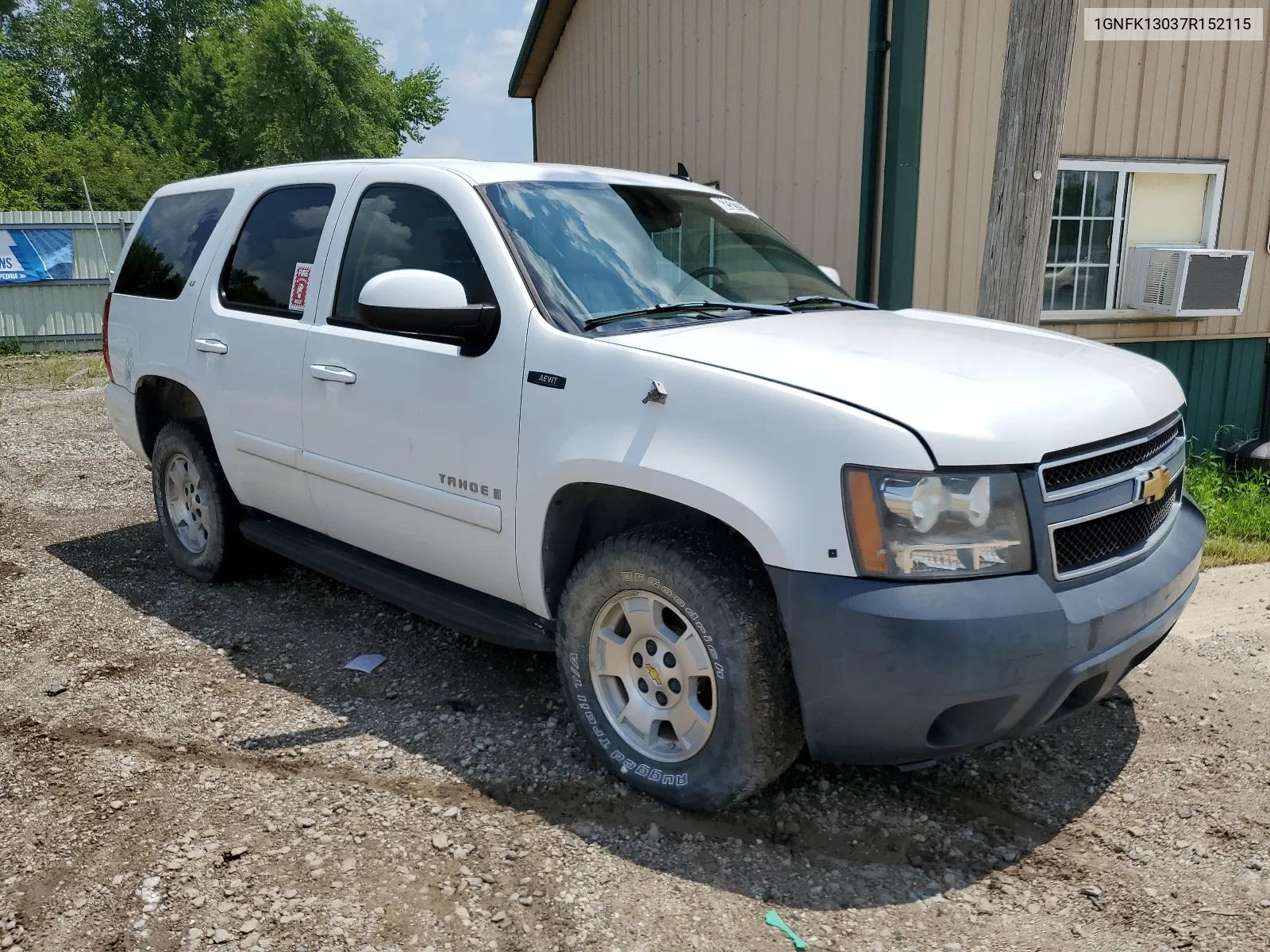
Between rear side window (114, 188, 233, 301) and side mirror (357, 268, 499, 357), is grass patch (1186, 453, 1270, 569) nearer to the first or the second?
side mirror (357, 268, 499, 357)

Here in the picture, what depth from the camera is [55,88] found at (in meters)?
45.4

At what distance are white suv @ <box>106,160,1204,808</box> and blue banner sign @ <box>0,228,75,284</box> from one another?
14.8 metres

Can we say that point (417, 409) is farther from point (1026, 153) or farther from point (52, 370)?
point (52, 370)

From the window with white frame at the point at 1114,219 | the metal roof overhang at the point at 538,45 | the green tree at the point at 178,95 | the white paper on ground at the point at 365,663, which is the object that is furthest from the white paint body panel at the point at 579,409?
the green tree at the point at 178,95

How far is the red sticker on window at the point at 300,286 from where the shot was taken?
420cm

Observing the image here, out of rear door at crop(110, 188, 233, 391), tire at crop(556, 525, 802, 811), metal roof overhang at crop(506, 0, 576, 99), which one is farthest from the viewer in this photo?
metal roof overhang at crop(506, 0, 576, 99)

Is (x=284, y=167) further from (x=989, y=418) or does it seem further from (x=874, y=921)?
(x=874, y=921)

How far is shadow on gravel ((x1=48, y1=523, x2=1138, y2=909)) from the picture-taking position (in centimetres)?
291

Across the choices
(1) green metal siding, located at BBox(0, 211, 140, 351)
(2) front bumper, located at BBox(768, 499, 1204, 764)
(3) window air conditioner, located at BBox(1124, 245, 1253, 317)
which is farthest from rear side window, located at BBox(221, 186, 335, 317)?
(1) green metal siding, located at BBox(0, 211, 140, 351)

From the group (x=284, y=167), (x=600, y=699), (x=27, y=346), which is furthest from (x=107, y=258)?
(x=600, y=699)

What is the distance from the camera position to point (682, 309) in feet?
11.3

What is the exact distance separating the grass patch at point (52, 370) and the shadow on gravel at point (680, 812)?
10406 mm

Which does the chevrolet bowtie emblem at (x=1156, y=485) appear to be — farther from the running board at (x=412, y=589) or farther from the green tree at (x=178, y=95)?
the green tree at (x=178, y=95)

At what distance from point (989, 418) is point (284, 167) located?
3662 millimetres
